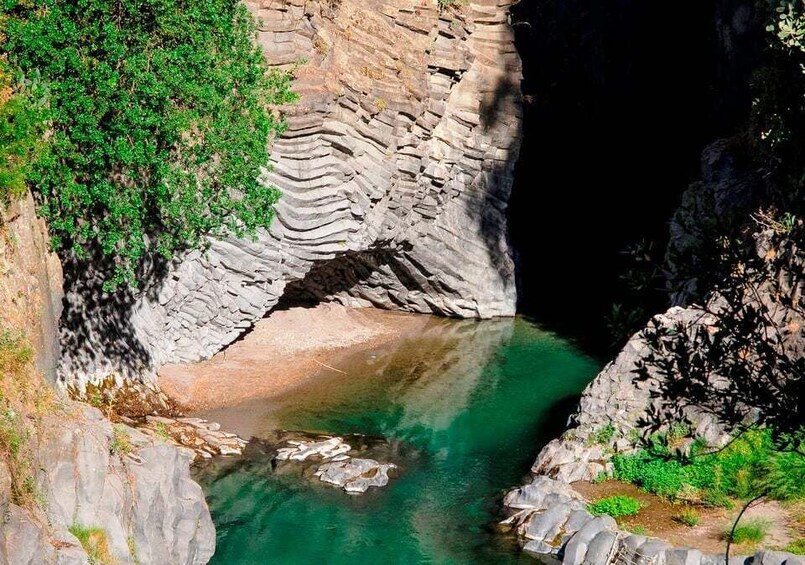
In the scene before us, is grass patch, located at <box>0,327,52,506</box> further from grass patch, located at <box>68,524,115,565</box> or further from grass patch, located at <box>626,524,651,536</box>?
grass patch, located at <box>626,524,651,536</box>

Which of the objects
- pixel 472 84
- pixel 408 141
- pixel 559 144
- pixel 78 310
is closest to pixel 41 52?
pixel 78 310

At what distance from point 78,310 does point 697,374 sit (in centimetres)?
1282

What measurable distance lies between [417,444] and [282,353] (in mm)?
5343

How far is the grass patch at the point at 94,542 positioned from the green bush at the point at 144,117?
5.44m

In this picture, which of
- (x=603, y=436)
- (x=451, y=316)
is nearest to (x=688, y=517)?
(x=603, y=436)

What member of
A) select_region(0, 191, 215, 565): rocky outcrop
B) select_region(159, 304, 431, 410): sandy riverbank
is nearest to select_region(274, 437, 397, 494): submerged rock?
select_region(159, 304, 431, 410): sandy riverbank

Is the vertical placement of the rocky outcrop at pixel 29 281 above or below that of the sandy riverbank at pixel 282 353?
above

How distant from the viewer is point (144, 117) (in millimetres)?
15836

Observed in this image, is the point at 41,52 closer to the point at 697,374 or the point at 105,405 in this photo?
the point at 105,405

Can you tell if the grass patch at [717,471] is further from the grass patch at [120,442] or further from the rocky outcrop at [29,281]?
the rocky outcrop at [29,281]

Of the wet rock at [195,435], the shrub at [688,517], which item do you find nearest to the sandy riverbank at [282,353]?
the wet rock at [195,435]

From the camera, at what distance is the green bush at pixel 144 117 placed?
15.5 meters

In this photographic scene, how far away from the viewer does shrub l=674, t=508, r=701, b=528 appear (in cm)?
1603

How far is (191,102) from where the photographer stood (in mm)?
16500
